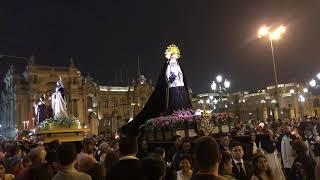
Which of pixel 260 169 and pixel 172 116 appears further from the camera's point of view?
pixel 172 116

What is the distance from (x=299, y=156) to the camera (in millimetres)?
7320

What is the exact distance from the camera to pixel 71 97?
6762 centimetres

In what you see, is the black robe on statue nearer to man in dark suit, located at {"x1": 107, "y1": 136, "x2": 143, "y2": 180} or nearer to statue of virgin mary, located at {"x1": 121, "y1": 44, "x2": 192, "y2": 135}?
statue of virgin mary, located at {"x1": 121, "y1": 44, "x2": 192, "y2": 135}

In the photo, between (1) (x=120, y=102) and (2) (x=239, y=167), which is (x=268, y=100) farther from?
(2) (x=239, y=167)

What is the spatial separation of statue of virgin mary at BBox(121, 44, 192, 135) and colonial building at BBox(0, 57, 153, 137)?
129 ft

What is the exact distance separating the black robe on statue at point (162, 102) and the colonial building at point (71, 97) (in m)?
39.2

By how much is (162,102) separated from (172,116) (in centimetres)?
214

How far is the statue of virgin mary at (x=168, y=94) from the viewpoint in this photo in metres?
17.4

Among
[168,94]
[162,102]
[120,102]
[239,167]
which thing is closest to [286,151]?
[239,167]

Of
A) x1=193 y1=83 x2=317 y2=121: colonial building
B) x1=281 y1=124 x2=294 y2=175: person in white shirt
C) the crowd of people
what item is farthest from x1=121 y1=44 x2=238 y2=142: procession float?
x1=193 y1=83 x2=317 y2=121: colonial building

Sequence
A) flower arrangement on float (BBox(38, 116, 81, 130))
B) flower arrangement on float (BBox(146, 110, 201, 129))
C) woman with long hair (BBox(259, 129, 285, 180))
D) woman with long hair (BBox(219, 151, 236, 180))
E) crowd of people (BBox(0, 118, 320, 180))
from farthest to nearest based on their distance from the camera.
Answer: flower arrangement on float (BBox(38, 116, 81, 130)) → flower arrangement on float (BBox(146, 110, 201, 129)) → woman with long hair (BBox(259, 129, 285, 180)) → woman with long hair (BBox(219, 151, 236, 180)) → crowd of people (BBox(0, 118, 320, 180))

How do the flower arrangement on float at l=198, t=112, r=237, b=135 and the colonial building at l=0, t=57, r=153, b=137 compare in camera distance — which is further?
the colonial building at l=0, t=57, r=153, b=137

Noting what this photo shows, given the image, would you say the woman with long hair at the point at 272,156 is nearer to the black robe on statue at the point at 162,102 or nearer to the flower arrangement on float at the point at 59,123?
the black robe on statue at the point at 162,102

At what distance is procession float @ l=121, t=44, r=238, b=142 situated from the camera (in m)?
14.6
